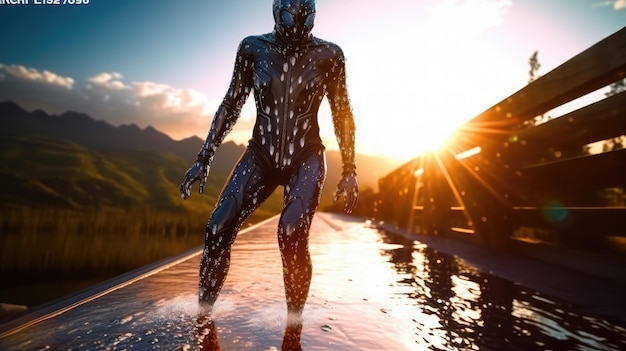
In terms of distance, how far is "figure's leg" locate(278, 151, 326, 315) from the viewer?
210 cm

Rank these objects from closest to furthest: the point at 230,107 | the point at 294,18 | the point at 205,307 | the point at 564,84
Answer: the point at 205,307
the point at 294,18
the point at 230,107
the point at 564,84

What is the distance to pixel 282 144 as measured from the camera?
234cm

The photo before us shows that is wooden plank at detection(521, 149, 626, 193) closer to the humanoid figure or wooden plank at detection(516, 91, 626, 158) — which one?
wooden plank at detection(516, 91, 626, 158)

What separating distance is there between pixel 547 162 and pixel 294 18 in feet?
9.62

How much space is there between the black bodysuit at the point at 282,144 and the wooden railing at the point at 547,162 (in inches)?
71.5

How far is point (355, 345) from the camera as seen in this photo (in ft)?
5.33

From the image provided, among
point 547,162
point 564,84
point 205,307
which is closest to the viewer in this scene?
point 205,307

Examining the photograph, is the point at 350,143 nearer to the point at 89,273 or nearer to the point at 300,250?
the point at 300,250

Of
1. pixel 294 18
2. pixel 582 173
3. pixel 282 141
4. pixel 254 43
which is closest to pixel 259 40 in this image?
pixel 254 43

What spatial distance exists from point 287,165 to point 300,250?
0.48m

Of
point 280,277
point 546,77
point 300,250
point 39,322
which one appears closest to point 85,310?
point 39,322

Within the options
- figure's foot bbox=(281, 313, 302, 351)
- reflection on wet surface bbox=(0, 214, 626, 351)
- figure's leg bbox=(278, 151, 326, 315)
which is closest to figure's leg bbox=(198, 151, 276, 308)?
reflection on wet surface bbox=(0, 214, 626, 351)

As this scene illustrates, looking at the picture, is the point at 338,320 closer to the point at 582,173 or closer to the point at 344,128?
the point at 344,128

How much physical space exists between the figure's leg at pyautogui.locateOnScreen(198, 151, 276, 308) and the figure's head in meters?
0.78
